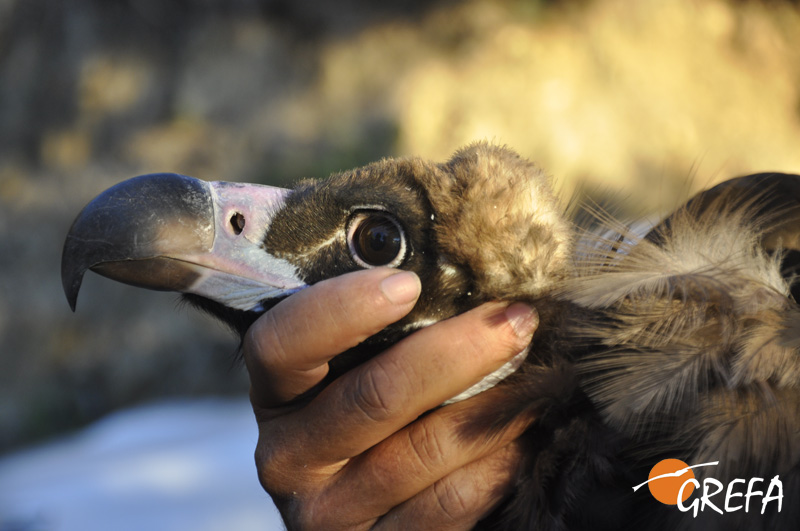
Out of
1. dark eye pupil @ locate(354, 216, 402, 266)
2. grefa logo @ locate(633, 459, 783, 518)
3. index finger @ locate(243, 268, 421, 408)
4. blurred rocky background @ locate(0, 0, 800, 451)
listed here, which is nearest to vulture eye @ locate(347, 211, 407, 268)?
dark eye pupil @ locate(354, 216, 402, 266)

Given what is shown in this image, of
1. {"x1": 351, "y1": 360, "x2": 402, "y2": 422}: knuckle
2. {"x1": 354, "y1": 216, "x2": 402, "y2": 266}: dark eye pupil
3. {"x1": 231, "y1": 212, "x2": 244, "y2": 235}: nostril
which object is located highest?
{"x1": 231, "y1": 212, "x2": 244, "y2": 235}: nostril

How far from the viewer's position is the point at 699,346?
110 cm

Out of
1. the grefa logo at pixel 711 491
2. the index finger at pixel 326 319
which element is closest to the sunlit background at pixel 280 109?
the index finger at pixel 326 319

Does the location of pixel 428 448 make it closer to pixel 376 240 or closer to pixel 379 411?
pixel 379 411

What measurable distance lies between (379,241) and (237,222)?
287 millimetres

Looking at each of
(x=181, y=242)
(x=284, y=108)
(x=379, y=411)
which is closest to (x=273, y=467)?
(x=379, y=411)

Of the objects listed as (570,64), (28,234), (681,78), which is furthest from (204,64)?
(681,78)

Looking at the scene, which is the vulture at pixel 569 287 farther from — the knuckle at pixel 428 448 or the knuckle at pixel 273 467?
the knuckle at pixel 273 467

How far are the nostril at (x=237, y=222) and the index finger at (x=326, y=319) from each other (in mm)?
227

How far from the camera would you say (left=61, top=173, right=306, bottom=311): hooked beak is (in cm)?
128

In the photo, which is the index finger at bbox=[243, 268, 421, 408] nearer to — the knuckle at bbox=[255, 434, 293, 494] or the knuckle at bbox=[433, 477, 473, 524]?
the knuckle at bbox=[255, 434, 293, 494]

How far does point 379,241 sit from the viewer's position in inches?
52.8

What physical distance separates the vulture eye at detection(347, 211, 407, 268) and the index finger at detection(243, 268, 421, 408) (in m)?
0.12

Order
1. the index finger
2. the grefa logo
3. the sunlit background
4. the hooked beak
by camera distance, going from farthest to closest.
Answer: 1. the sunlit background
2. the hooked beak
3. the index finger
4. the grefa logo
